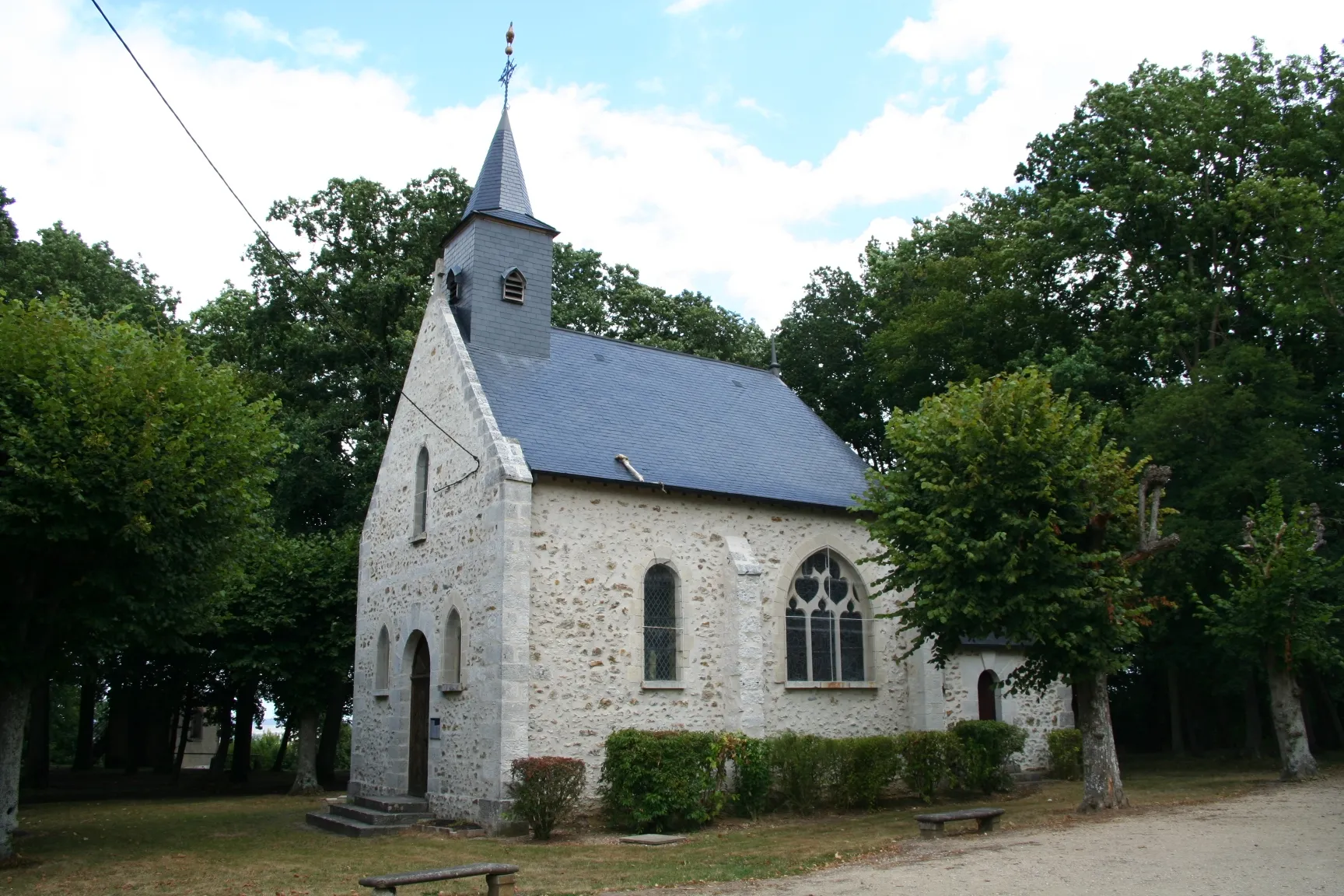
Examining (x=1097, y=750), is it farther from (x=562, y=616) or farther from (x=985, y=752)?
(x=562, y=616)

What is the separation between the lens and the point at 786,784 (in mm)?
17312

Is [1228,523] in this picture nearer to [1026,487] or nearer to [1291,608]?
[1291,608]

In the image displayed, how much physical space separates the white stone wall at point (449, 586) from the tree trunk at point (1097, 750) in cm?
840

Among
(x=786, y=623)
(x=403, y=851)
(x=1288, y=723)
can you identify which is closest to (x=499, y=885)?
(x=403, y=851)

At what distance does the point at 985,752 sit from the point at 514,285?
12711mm

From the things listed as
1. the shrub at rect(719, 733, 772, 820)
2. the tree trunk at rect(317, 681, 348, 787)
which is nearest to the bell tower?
the shrub at rect(719, 733, 772, 820)

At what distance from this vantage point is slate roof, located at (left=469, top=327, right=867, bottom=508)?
59.9ft

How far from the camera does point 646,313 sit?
1375 inches

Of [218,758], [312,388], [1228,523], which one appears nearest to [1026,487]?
[1228,523]

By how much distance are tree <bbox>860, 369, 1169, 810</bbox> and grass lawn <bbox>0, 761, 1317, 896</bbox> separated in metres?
2.25

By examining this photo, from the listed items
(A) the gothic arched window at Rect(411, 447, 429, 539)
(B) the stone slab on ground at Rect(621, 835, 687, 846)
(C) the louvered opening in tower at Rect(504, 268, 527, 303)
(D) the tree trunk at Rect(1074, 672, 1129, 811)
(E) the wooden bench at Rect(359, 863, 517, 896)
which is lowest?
(B) the stone slab on ground at Rect(621, 835, 687, 846)

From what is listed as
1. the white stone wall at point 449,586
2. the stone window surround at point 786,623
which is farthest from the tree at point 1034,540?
the white stone wall at point 449,586

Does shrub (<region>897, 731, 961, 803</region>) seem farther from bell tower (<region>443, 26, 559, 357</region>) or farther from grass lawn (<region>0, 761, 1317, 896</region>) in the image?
bell tower (<region>443, 26, 559, 357</region>)

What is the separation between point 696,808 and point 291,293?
21.6 metres
